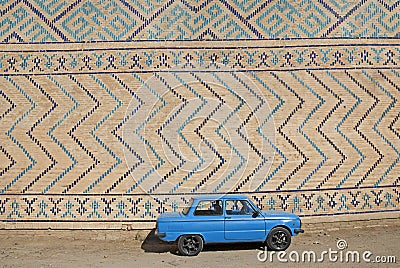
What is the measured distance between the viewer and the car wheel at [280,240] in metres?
6.54

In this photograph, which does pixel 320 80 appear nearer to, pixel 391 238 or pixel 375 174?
pixel 375 174

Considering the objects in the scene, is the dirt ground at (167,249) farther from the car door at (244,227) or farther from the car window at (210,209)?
the car window at (210,209)

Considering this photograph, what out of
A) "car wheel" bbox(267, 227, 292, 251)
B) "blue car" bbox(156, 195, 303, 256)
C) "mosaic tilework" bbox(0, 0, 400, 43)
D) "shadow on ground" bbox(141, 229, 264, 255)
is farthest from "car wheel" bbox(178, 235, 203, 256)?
"mosaic tilework" bbox(0, 0, 400, 43)

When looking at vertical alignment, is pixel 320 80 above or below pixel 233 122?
above

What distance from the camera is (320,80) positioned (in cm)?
780

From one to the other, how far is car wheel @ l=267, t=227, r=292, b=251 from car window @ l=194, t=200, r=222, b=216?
0.80 m

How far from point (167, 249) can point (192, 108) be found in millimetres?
2200

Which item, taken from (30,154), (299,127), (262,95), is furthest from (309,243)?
(30,154)

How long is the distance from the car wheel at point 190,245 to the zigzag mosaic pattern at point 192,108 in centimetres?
120

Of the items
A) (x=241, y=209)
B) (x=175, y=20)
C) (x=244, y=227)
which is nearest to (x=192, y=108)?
(x=175, y=20)

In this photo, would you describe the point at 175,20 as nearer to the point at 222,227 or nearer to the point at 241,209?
the point at 241,209

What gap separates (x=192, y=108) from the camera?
7.65 meters

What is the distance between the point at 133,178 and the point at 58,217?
1329mm

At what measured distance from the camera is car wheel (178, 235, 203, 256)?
A: 6.44 m
